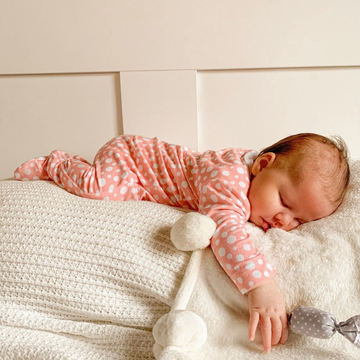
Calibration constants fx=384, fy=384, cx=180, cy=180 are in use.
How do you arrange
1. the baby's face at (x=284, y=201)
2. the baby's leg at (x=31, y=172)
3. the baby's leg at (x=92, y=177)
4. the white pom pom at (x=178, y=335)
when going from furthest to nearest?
the baby's leg at (x=31, y=172) → the baby's leg at (x=92, y=177) → the baby's face at (x=284, y=201) → the white pom pom at (x=178, y=335)

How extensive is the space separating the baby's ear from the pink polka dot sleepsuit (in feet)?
0.07

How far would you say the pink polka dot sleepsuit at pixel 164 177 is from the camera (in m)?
0.92

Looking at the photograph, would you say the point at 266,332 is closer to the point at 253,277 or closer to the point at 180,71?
the point at 253,277

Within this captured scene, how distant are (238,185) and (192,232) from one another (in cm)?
22

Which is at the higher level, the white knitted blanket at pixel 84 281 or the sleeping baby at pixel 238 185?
the sleeping baby at pixel 238 185

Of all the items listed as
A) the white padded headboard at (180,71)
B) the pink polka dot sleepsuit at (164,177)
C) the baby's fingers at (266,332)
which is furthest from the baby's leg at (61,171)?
the baby's fingers at (266,332)

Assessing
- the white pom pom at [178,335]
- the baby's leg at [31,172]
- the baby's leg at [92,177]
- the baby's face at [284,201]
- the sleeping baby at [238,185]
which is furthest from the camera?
the baby's leg at [31,172]

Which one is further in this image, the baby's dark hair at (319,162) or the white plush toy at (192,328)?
the baby's dark hair at (319,162)

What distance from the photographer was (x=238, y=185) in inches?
37.6

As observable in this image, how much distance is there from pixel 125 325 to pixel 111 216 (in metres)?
0.24

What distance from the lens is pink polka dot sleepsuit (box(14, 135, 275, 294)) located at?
36.1 inches

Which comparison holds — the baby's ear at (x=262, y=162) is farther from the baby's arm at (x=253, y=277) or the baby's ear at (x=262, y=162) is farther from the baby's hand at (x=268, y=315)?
the baby's hand at (x=268, y=315)

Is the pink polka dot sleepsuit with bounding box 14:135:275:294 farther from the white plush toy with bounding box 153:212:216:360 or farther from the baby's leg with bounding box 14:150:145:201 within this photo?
the white plush toy with bounding box 153:212:216:360


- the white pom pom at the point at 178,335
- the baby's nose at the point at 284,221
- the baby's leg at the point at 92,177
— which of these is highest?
the baby's leg at the point at 92,177
